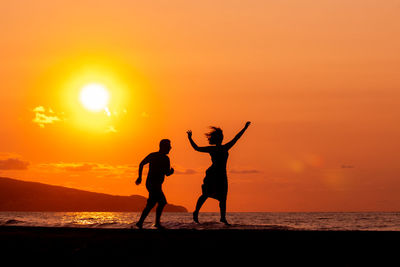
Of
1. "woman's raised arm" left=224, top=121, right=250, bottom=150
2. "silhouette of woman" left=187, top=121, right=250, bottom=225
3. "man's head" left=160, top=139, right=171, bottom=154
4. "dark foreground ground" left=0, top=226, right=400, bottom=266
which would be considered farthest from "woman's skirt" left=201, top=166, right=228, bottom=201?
"dark foreground ground" left=0, top=226, right=400, bottom=266

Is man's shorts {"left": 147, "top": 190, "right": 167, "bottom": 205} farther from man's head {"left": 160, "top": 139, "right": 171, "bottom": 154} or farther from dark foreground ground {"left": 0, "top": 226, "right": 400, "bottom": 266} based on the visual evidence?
dark foreground ground {"left": 0, "top": 226, "right": 400, "bottom": 266}

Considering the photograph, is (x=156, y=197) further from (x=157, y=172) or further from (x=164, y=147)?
(x=164, y=147)

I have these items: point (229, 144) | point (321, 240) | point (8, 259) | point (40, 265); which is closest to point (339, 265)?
point (321, 240)

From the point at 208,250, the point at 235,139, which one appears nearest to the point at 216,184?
the point at 235,139

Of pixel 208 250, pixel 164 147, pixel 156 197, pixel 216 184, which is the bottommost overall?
pixel 208 250

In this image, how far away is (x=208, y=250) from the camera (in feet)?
32.9

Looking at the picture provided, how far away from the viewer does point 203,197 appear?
19.0 meters

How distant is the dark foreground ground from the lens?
908 centimetres

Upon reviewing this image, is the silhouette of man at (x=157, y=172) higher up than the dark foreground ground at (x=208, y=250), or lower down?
higher up

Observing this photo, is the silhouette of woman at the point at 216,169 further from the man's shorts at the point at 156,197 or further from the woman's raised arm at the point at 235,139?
the man's shorts at the point at 156,197

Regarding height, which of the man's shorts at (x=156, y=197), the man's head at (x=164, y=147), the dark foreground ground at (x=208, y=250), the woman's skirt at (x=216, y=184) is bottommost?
the dark foreground ground at (x=208, y=250)

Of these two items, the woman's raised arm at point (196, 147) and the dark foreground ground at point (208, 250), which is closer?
the dark foreground ground at point (208, 250)

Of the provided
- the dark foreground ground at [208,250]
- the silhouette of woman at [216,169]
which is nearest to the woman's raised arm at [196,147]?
the silhouette of woman at [216,169]

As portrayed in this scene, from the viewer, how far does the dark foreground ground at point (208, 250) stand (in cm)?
908
